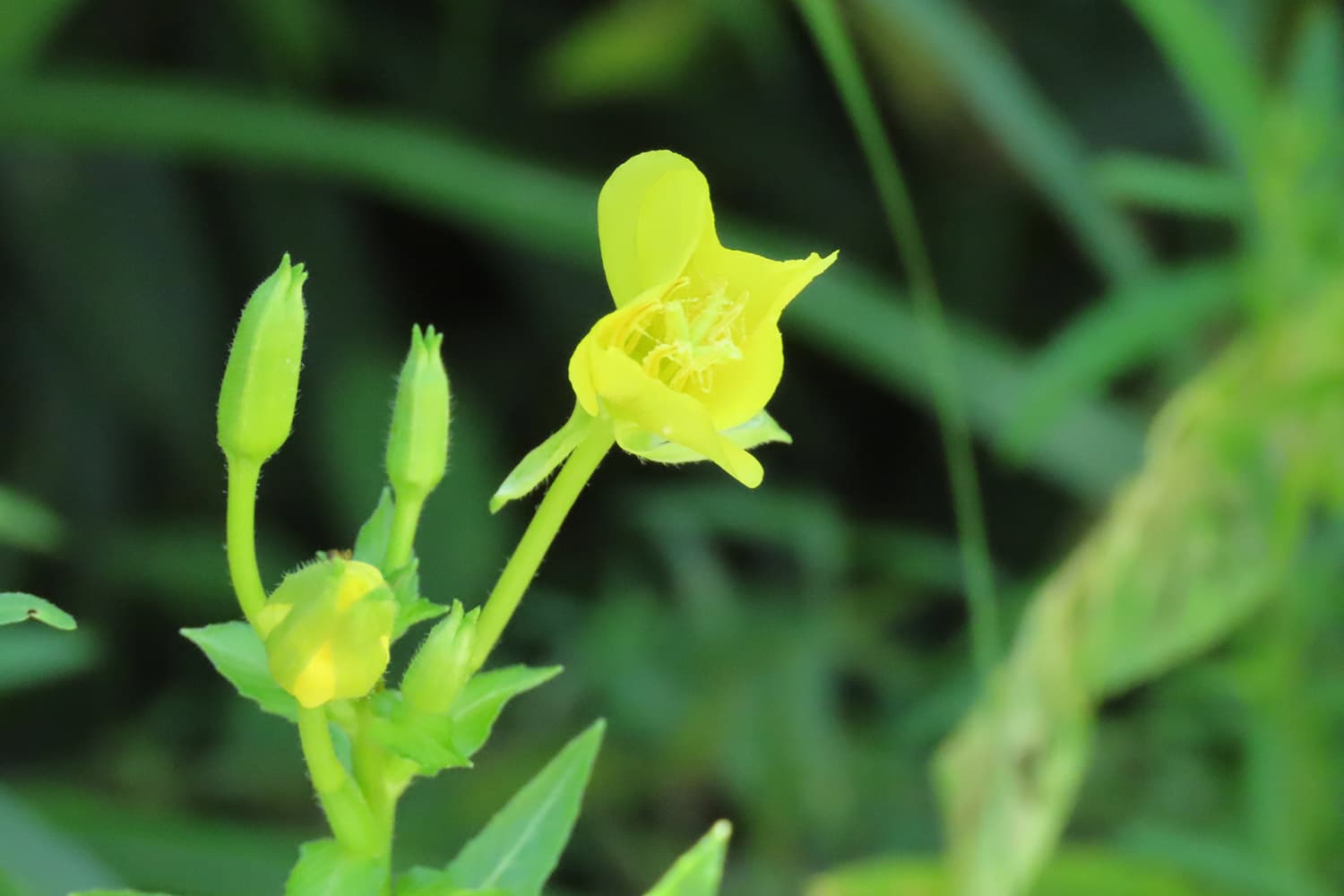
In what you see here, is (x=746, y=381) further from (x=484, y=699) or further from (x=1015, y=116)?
(x=1015, y=116)

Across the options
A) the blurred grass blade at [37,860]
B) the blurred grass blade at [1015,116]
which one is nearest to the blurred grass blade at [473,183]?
the blurred grass blade at [1015,116]

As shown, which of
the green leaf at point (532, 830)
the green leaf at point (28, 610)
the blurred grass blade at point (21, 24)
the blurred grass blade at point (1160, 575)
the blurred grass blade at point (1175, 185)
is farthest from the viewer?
the blurred grass blade at point (21, 24)

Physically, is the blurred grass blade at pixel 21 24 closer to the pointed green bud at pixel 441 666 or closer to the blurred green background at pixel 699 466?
the blurred green background at pixel 699 466

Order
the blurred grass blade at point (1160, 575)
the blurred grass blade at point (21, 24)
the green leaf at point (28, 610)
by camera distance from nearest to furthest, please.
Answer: the green leaf at point (28, 610) < the blurred grass blade at point (1160, 575) < the blurred grass blade at point (21, 24)

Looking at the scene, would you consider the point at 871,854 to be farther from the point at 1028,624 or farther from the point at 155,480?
the point at 155,480

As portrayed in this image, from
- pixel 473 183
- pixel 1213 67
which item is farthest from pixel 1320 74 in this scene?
pixel 473 183

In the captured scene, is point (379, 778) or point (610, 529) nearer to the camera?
point (379, 778)

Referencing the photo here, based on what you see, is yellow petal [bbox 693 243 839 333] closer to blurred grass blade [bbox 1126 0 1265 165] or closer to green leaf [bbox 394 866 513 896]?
green leaf [bbox 394 866 513 896]

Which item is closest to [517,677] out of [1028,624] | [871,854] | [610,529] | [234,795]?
[1028,624]
